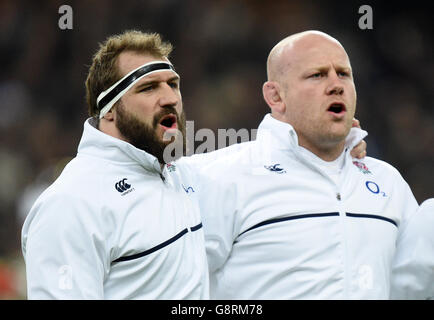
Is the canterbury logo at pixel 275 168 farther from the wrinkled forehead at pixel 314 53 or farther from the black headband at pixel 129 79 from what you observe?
the black headband at pixel 129 79

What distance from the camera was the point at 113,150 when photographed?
10.1 ft

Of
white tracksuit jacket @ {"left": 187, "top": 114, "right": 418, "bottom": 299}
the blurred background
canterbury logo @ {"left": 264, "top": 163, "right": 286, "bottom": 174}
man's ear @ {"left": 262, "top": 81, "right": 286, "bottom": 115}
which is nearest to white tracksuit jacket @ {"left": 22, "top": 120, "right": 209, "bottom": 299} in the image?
white tracksuit jacket @ {"left": 187, "top": 114, "right": 418, "bottom": 299}

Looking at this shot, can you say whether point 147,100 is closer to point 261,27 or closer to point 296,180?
point 296,180

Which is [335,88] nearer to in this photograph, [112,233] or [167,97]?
[167,97]

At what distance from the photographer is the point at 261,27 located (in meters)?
9.16

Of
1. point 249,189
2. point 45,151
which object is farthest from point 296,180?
point 45,151

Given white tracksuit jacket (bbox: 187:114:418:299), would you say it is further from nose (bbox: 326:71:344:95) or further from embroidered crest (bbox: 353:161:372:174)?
nose (bbox: 326:71:344:95)

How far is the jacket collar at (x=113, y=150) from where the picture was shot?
3.06 meters

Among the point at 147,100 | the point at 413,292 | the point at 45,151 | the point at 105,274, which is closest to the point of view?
the point at 105,274

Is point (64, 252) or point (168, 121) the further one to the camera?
point (168, 121)

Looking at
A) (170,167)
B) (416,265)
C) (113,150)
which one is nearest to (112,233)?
(113,150)

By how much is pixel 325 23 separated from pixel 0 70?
383cm

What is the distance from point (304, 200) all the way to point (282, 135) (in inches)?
14.3

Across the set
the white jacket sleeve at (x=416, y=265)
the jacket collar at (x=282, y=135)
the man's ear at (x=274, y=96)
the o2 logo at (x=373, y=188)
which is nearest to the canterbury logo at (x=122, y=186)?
the jacket collar at (x=282, y=135)
